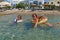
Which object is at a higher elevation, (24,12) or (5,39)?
(5,39)

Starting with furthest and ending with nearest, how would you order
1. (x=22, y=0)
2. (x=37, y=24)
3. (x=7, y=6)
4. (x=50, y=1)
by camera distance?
(x=22, y=0), (x=50, y=1), (x=7, y=6), (x=37, y=24)

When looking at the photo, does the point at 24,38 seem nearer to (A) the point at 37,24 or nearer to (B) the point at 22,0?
(A) the point at 37,24

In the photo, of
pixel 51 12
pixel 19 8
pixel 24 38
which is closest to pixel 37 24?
pixel 24 38

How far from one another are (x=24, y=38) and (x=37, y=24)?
864 centimetres

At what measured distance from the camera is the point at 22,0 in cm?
8875

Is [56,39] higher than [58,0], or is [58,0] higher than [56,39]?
[56,39]

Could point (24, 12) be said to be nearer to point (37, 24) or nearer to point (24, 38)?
point (37, 24)

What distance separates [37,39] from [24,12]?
44.5 metres

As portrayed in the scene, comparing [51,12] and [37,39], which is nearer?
[37,39]

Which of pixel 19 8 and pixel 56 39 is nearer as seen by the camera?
pixel 56 39

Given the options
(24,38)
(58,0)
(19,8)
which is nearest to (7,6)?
(19,8)

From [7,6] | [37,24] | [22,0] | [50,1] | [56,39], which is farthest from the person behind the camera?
[22,0]

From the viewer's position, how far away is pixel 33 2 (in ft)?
281

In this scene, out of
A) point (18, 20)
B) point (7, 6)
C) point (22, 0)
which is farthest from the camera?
point (22, 0)
